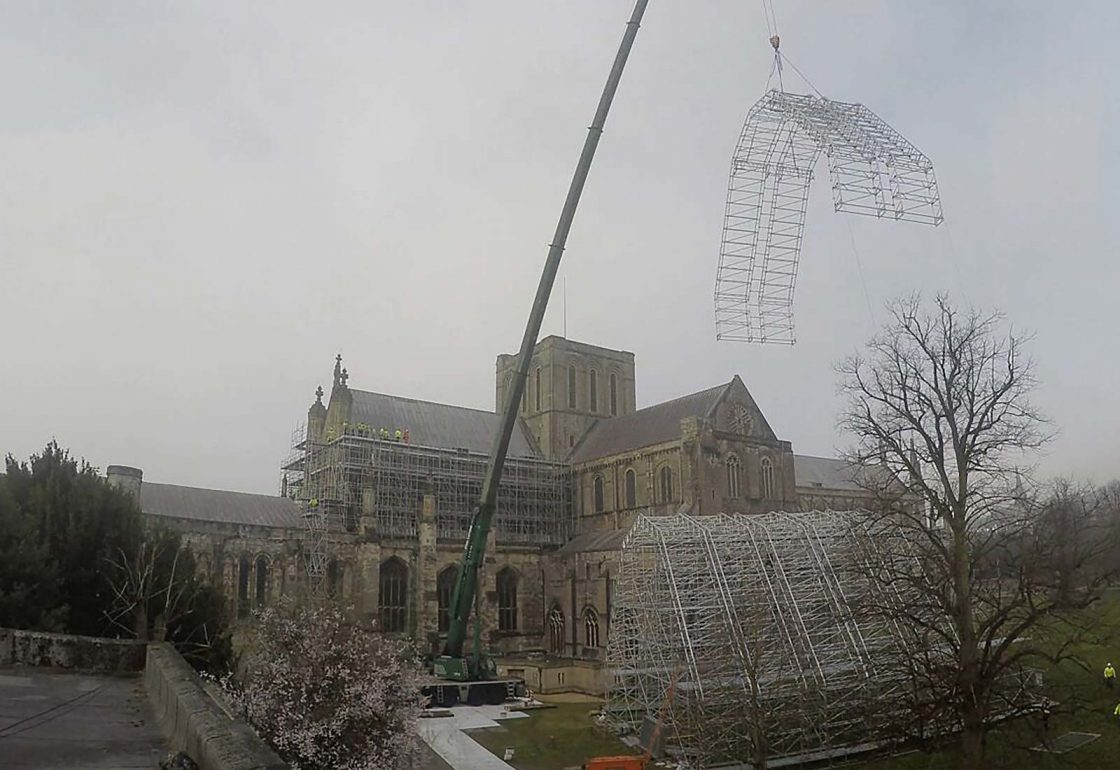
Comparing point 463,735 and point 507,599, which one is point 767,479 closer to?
point 507,599

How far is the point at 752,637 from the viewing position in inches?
835

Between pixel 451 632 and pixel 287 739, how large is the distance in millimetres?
16867

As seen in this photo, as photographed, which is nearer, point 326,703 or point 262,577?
point 326,703

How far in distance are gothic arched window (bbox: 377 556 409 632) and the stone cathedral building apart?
7cm

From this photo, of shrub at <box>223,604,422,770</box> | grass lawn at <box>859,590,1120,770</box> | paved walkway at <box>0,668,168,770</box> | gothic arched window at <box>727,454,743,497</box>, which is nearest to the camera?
paved walkway at <box>0,668,168,770</box>

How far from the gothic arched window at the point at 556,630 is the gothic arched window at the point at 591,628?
259cm

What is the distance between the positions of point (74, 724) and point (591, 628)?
33.7m

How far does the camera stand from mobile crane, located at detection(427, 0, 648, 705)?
26266 mm

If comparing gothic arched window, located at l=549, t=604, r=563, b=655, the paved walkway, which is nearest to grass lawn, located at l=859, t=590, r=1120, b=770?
the paved walkway

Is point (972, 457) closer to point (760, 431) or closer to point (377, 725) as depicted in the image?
point (377, 725)

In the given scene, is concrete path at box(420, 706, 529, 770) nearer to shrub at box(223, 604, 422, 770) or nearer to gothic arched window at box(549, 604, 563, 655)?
shrub at box(223, 604, 422, 770)

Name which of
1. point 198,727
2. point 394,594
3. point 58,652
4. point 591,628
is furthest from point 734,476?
point 198,727

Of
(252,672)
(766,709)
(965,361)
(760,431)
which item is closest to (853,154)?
(965,361)

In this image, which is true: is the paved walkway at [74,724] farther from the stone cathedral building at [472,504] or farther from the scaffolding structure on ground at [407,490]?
the scaffolding structure on ground at [407,490]
